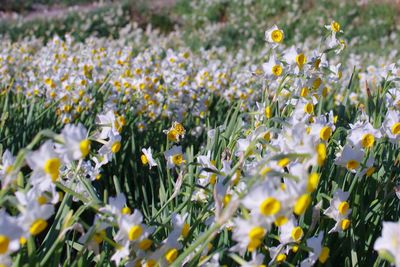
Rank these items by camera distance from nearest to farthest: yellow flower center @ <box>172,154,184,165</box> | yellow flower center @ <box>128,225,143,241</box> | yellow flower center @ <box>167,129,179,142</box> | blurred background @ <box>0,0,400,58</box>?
yellow flower center @ <box>128,225,143,241</box> → yellow flower center @ <box>172,154,184,165</box> → yellow flower center @ <box>167,129,179,142</box> → blurred background @ <box>0,0,400,58</box>

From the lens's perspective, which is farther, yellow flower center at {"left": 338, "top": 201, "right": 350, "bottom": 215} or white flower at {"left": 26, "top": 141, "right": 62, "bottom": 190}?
yellow flower center at {"left": 338, "top": 201, "right": 350, "bottom": 215}

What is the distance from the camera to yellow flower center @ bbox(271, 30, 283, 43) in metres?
1.79

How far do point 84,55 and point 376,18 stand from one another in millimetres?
6273

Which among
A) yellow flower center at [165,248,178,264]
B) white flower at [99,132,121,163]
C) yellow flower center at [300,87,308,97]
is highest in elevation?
white flower at [99,132,121,163]

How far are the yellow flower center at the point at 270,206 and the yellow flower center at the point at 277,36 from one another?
41.1 inches

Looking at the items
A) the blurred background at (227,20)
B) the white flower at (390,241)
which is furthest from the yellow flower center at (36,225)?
the blurred background at (227,20)

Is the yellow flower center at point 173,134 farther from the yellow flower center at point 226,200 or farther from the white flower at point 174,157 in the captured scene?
the yellow flower center at point 226,200

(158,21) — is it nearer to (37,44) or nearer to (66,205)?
(37,44)

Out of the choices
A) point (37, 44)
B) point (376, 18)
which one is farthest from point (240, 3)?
point (37, 44)

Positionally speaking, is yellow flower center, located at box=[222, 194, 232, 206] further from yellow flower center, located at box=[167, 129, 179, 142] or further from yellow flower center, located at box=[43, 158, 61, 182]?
yellow flower center, located at box=[167, 129, 179, 142]

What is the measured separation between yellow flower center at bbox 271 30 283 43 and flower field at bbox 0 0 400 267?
10mm

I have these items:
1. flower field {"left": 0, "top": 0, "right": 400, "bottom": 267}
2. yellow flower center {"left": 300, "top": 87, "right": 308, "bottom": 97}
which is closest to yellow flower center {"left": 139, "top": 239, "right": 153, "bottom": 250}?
flower field {"left": 0, "top": 0, "right": 400, "bottom": 267}

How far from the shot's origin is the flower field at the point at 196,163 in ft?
2.93

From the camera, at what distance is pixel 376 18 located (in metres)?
8.51
